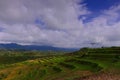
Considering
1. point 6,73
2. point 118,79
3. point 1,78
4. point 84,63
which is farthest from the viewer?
point 6,73

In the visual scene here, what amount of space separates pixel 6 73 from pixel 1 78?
4.14m

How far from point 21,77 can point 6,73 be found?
10252mm

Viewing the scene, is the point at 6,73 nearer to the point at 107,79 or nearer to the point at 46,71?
the point at 46,71

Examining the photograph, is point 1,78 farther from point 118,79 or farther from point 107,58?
point 118,79

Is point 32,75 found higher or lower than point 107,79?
lower

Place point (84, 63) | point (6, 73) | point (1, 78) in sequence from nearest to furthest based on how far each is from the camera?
point (84, 63)
point (1, 78)
point (6, 73)

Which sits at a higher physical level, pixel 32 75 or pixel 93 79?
pixel 93 79

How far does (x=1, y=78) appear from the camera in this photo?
60.5 metres

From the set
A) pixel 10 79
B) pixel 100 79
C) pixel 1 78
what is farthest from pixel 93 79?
pixel 1 78

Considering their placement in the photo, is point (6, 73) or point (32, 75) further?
point (6, 73)

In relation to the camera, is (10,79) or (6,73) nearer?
(10,79)

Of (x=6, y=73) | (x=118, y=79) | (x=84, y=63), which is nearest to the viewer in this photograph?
(x=118, y=79)

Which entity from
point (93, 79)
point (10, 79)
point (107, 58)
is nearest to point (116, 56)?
point (107, 58)

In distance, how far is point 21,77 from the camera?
55938 mm
